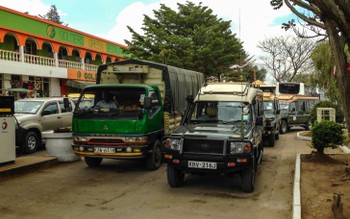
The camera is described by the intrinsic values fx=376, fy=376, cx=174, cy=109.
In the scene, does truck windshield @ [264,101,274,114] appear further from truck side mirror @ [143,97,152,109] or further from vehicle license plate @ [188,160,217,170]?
vehicle license plate @ [188,160,217,170]

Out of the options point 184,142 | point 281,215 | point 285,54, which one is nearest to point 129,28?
point 184,142

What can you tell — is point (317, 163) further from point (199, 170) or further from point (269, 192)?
point (199, 170)

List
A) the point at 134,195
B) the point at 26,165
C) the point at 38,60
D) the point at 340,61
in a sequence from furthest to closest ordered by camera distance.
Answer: the point at 38,60 → the point at 26,165 → the point at 134,195 → the point at 340,61

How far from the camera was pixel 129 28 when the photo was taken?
1076 inches

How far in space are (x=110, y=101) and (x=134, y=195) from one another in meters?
3.13

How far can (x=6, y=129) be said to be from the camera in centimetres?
904

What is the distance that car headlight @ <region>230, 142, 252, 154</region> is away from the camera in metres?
6.91

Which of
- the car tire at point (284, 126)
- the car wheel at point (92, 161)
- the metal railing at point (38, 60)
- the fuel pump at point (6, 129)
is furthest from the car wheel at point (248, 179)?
the metal railing at point (38, 60)

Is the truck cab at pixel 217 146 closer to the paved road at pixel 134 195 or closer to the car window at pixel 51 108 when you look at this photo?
the paved road at pixel 134 195

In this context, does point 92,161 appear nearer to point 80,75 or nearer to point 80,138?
point 80,138

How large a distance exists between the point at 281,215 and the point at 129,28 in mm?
23157

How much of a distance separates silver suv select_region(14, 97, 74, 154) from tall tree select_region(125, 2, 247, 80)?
36.2ft

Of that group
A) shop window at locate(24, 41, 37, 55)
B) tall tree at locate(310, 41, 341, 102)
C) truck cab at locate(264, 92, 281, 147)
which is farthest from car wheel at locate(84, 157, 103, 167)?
tall tree at locate(310, 41, 341, 102)

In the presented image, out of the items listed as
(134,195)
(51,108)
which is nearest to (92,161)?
(134,195)
